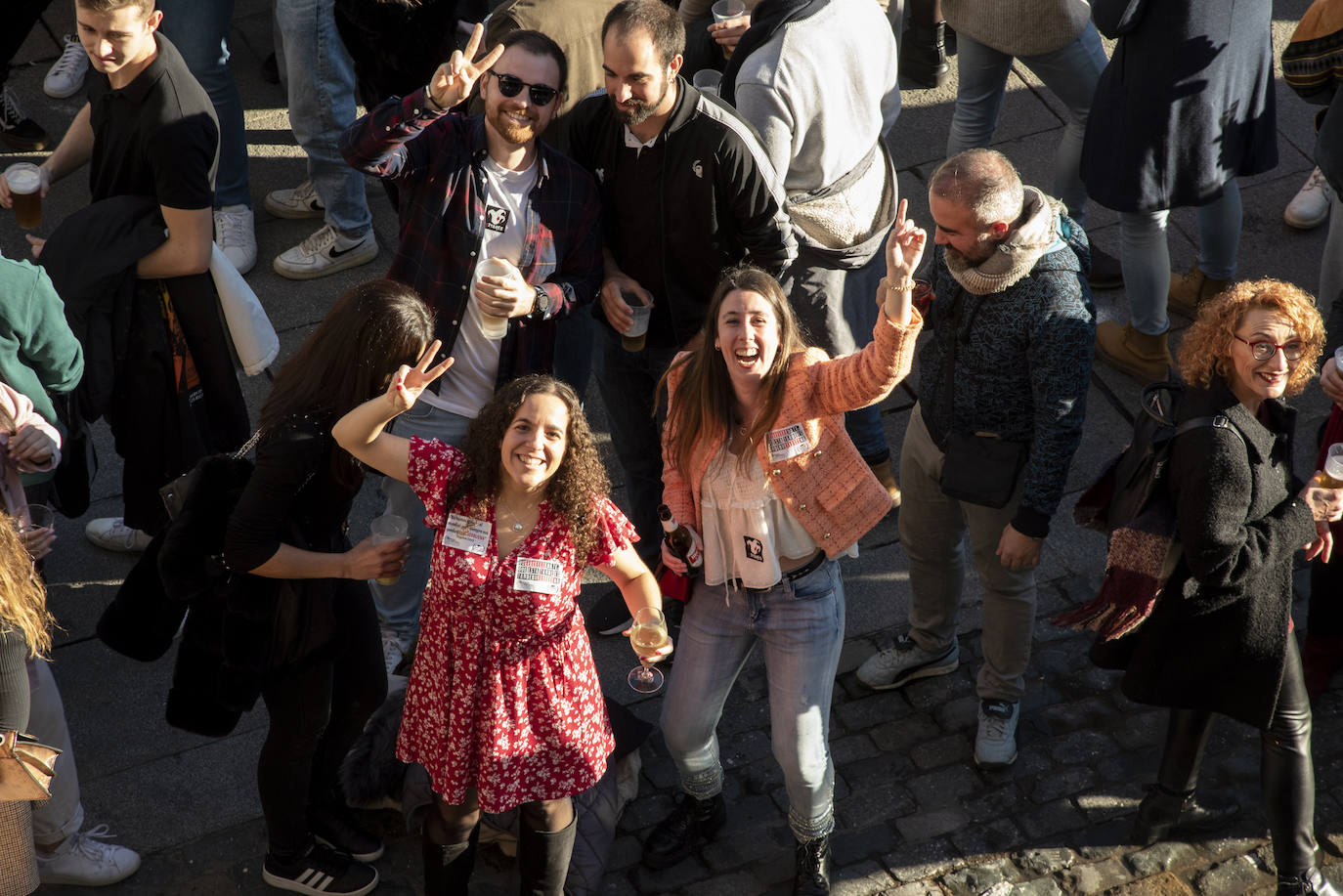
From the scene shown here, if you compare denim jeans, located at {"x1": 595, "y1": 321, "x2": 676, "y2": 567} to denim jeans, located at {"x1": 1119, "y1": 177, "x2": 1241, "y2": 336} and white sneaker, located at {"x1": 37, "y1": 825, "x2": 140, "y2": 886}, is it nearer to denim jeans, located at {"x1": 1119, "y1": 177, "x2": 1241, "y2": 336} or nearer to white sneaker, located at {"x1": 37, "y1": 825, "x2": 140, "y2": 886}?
white sneaker, located at {"x1": 37, "y1": 825, "x2": 140, "y2": 886}

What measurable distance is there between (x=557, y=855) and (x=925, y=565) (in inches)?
65.7

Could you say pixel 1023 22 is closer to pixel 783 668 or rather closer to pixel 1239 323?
pixel 1239 323

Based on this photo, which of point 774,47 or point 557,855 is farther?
point 774,47

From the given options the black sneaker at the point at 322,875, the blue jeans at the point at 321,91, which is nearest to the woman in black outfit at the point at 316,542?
the black sneaker at the point at 322,875

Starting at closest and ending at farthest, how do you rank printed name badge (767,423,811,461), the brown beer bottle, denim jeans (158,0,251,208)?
printed name badge (767,423,811,461), the brown beer bottle, denim jeans (158,0,251,208)

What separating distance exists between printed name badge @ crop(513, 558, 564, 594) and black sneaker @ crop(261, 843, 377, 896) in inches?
51.9

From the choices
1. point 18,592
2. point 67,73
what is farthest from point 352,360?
point 67,73

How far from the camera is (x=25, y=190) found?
471 centimetres

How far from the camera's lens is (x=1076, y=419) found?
4.20m

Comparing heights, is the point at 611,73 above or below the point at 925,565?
above

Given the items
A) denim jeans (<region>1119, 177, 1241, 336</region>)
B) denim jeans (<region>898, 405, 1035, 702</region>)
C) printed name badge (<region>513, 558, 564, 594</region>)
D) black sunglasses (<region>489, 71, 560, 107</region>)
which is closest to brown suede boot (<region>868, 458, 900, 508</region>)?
denim jeans (<region>898, 405, 1035, 702</region>)

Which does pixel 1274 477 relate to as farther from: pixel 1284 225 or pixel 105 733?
pixel 105 733

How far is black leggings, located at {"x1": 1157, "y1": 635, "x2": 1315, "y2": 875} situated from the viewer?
14.0 ft

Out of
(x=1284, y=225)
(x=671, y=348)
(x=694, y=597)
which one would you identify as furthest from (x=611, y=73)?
(x=1284, y=225)
